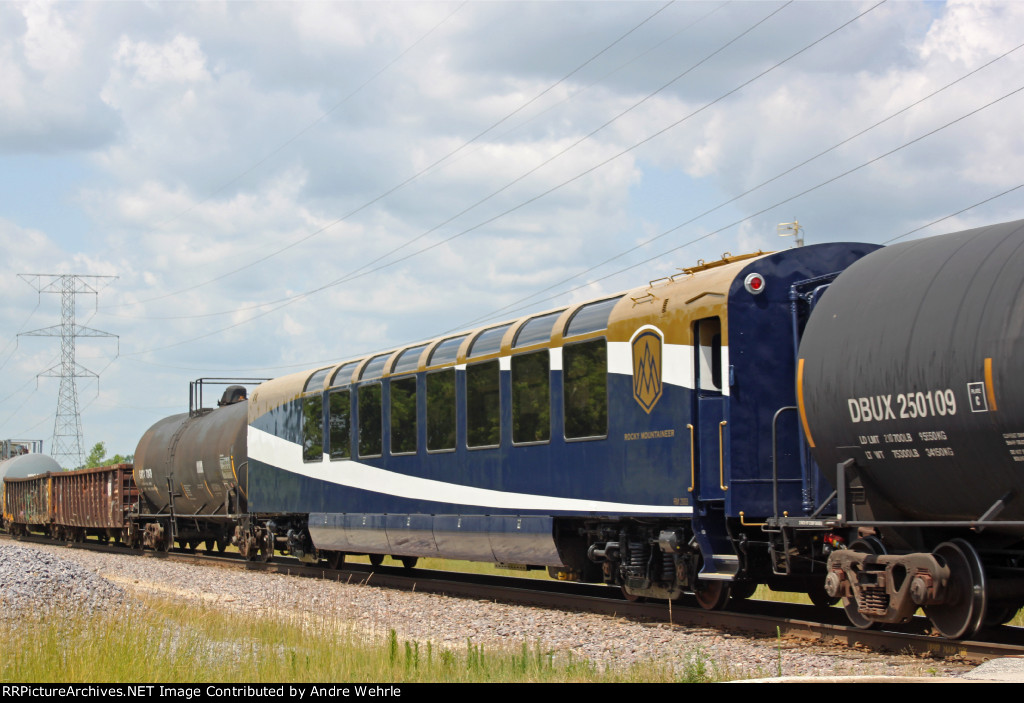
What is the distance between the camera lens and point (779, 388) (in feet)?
40.3

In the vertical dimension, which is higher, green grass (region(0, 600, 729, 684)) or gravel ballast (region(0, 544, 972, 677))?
green grass (region(0, 600, 729, 684))

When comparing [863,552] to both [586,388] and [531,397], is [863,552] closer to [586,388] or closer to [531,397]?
[586,388]

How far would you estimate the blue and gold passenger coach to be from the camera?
12.2m

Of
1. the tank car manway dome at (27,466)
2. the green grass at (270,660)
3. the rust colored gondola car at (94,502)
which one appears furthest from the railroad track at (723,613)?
the tank car manway dome at (27,466)

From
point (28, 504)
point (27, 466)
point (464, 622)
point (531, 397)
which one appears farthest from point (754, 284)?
point (27, 466)

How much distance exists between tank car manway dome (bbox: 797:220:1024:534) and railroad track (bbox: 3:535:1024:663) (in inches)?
45.0

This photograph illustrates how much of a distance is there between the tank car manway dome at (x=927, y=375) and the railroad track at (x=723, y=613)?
45.0 inches

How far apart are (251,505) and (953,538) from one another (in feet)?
57.5

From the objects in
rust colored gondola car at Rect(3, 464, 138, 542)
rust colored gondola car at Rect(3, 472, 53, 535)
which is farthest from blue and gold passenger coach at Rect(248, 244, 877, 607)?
rust colored gondola car at Rect(3, 472, 53, 535)

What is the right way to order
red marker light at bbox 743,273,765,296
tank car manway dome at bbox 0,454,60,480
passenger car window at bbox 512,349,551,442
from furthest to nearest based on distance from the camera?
tank car manway dome at bbox 0,454,60,480 → passenger car window at bbox 512,349,551,442 → red marker light at bbox 743,273,765,296

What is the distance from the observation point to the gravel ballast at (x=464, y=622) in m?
9.81

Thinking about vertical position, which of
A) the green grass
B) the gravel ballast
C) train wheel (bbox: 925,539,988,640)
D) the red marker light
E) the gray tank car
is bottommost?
the gravel ballast

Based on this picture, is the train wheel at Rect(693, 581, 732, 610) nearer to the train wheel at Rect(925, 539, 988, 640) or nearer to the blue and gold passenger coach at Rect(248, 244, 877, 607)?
the blue and gold passenger coach at Rect(248, 244, 877, 607)
